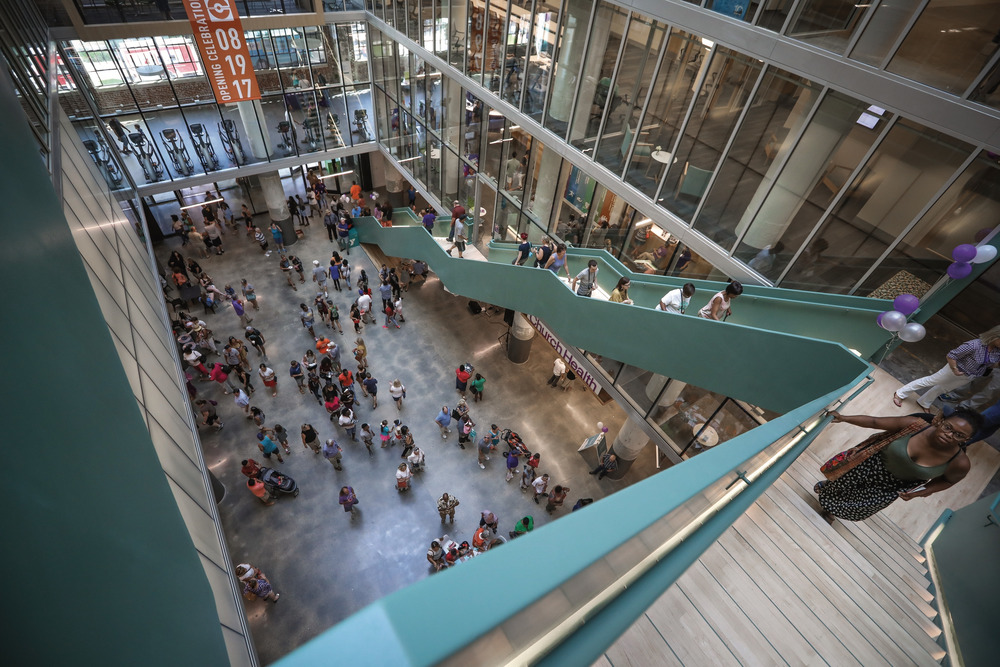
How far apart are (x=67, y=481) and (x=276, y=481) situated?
38.3ft

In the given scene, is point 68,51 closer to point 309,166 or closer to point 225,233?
point 225,233

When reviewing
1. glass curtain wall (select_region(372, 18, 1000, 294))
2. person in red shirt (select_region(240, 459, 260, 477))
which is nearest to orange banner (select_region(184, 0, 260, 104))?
glass curtain wall (select_region(372, 18, 1000, 294))

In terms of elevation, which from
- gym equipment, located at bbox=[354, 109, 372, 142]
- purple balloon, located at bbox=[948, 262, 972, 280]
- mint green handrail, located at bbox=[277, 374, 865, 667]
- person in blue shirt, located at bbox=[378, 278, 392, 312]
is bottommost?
person in blue shirt, located at bbox=[378, 278, 392, 312]

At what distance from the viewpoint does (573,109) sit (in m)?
12.1

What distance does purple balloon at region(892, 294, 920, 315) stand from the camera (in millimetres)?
6691

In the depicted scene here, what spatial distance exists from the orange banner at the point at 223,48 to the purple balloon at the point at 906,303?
16901 mm

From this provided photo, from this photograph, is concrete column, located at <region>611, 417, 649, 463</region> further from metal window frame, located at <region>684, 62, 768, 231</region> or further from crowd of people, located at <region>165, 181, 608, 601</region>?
metal window frame, located at <region>684, 62, 768, 231</region>

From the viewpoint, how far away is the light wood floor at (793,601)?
4305 mm

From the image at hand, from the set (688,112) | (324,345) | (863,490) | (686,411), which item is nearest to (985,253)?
(863,490)

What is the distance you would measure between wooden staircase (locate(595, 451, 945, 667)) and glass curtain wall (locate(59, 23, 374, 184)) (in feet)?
63.7

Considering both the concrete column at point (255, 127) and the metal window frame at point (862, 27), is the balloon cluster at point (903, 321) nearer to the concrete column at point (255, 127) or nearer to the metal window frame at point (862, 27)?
the metal window frame at point (862, 27)

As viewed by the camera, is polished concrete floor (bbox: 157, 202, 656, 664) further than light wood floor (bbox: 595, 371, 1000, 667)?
Yes

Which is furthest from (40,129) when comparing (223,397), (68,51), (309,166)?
(309,166)

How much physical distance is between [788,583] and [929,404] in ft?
16.0
